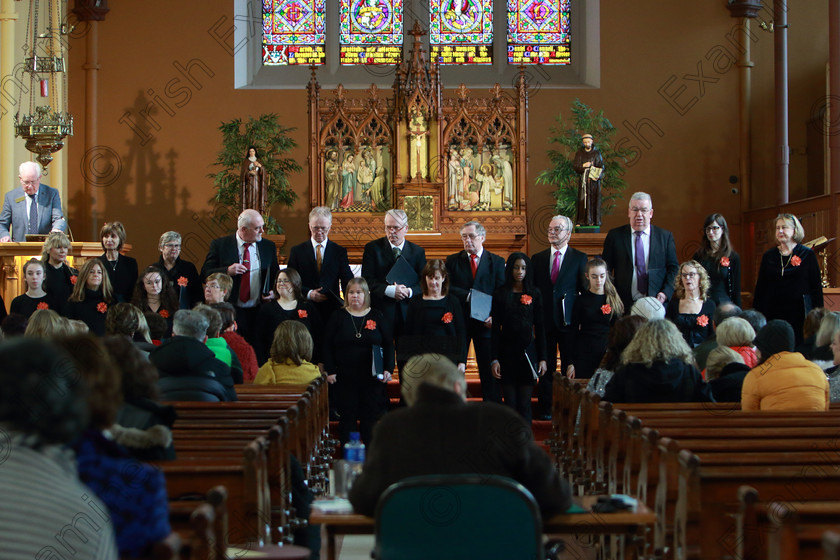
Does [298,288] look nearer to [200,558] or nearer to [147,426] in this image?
[147,426]

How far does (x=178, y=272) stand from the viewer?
7242 mm

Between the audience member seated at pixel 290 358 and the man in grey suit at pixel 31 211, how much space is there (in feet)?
10.2

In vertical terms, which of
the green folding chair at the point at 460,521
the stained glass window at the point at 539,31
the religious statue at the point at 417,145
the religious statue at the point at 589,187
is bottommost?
the green folding chair at the point at 460,521

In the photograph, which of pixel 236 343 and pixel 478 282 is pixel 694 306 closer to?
pixel 478 282

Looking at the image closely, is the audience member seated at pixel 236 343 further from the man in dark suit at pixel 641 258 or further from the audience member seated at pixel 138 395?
the audience member seated at pixel 138 395

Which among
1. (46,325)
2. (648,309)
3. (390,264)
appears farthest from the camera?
(390,264)

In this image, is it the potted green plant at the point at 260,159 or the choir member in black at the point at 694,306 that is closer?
the choir member in black at the point at 694,306

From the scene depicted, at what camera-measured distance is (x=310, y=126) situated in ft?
33.2

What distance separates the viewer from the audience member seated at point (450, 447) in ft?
9.07

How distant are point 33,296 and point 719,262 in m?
4.70

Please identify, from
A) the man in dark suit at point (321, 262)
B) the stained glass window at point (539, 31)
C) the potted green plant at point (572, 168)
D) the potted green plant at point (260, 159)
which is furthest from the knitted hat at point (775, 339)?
the stained glass window at point (539, 31)

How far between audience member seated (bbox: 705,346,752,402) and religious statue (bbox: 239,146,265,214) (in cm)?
615

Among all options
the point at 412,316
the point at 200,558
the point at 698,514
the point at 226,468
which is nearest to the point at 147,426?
the point at 226,468

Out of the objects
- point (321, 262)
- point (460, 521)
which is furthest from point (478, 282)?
point (460, 521)
